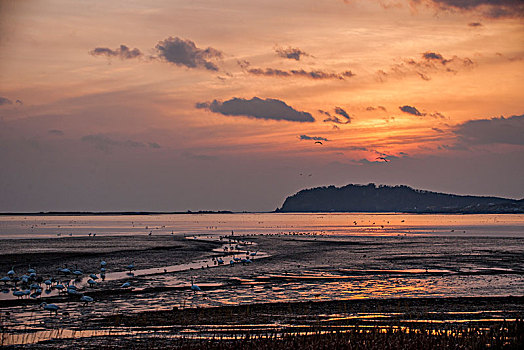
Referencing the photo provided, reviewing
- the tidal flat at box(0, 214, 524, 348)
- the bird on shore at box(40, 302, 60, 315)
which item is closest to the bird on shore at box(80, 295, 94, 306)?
the tidal flat at box(0, 214, 524, 348)

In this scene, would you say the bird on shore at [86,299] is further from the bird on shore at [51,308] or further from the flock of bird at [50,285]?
the bird on shore at [51,308]

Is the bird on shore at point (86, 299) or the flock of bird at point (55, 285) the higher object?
the bird on shore at point (86, 299)

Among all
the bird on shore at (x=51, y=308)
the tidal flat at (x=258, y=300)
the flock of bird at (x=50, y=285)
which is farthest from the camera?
the flock of bird at (x=50, y=285)

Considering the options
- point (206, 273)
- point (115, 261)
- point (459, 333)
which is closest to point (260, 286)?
point (206, 273)

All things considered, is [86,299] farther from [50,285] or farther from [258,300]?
[258,300]

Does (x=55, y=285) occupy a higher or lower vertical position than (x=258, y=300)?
lower

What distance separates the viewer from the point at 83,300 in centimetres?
2991

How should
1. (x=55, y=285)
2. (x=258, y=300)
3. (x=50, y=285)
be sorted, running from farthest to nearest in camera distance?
(x=55, y=285) → (x=50, y=285) → (x=258, y=300)

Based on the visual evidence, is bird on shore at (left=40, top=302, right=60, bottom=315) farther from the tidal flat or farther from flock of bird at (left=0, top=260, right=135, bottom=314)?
the tidal flat

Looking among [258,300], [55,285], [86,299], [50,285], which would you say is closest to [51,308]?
[86,299]

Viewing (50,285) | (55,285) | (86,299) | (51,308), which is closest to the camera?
(51,308)

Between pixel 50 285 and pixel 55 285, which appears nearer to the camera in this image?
pixel 50 285

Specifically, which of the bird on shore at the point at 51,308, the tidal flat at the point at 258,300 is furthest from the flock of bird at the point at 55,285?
the tidal flat at the point at 258,300

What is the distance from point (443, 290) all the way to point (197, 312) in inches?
559
